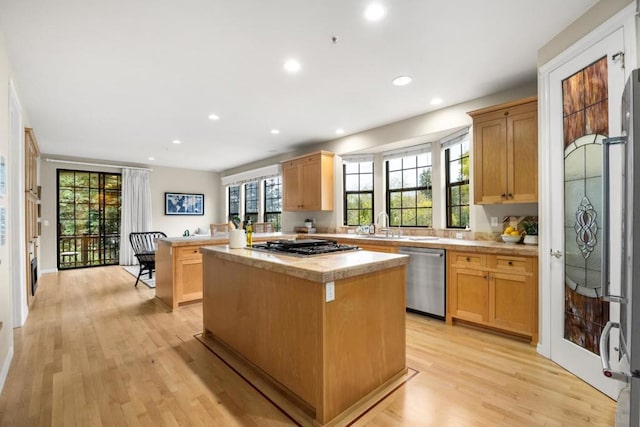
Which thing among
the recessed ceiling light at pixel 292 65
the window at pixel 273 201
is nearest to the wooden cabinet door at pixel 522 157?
the recessed ceiling light at pixel 292 65

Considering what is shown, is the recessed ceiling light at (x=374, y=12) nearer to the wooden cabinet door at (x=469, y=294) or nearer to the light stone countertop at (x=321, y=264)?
the light stone countertop at (x=321, y=264)

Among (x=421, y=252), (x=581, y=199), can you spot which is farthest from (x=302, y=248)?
(x=581, y=199)

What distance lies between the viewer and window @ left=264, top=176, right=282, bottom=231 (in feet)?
22.9

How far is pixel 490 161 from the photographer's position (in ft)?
10.3

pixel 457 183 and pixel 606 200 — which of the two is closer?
pixel 606 200

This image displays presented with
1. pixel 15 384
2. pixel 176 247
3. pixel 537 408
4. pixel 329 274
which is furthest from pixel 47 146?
pixel 537 408

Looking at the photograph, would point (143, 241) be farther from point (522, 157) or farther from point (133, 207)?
point (522, 157)

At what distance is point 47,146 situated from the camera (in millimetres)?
5703

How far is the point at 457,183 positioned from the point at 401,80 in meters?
1.70

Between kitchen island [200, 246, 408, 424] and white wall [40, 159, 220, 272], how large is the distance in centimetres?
640

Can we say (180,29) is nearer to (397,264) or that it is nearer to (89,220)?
(397,264)

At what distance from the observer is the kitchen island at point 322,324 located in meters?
1.66

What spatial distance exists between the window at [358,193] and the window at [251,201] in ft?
10.2

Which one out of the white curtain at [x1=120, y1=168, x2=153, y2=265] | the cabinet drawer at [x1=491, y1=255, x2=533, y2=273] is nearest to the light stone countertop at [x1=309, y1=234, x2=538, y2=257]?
the cabinet drawer at [x1=491, y1=255, x2=533, y2=273]
